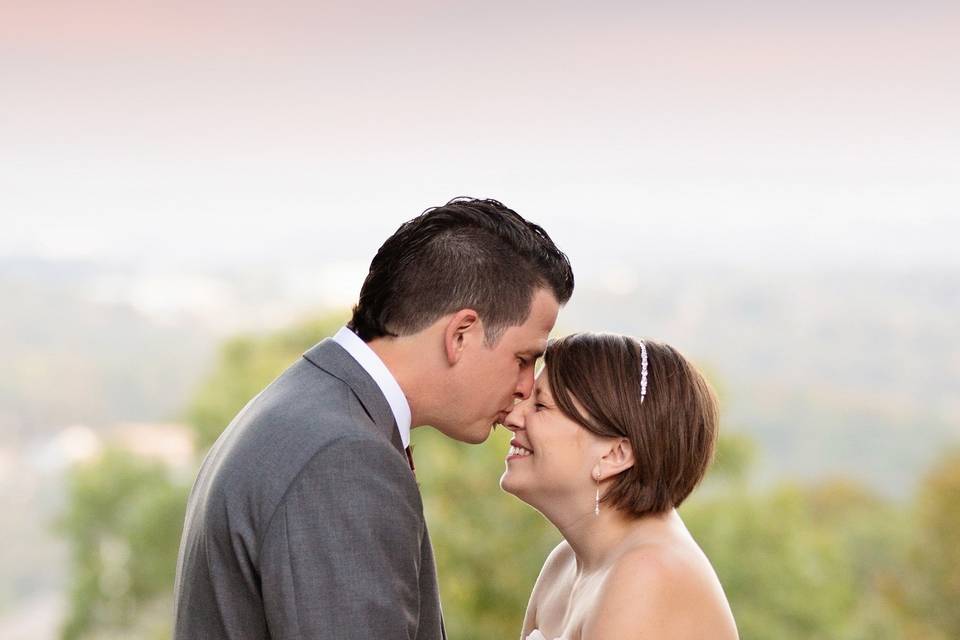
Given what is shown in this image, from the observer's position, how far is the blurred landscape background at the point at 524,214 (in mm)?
20547

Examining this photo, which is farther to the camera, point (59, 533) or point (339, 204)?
point (339, 204)

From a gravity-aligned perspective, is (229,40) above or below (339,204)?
above

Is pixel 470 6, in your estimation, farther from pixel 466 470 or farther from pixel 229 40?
pixel 466 470

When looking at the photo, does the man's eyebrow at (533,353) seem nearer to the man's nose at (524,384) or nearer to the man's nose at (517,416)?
the man's nose at (524,384)

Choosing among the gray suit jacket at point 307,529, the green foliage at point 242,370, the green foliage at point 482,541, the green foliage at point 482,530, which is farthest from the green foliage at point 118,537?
the gray suit jacket at point 307,529

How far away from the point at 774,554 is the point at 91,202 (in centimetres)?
3521

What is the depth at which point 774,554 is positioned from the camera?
59.5 ft

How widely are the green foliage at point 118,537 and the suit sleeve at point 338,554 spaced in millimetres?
18492

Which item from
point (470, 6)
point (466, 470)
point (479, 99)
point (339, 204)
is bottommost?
point (466, 470)

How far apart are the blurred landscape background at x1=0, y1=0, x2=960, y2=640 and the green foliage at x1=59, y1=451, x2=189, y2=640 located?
0.19ft

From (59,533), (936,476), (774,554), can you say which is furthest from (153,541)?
(936,476)

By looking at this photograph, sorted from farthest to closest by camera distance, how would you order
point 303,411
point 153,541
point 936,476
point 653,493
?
1. point 936,476
2. point 153,541
3. point 653,493
4. point 303,411

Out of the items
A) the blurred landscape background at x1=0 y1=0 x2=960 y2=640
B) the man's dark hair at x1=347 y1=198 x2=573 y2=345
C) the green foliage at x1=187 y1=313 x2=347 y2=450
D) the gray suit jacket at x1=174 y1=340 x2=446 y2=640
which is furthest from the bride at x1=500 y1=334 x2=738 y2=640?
the green foliage at x1=187 y1=313 x2=347 y2=450

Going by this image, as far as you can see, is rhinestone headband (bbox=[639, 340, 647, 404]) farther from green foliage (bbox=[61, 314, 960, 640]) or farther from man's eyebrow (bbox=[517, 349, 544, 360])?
green foliage (bbox=[61, 314, 960, 640])
